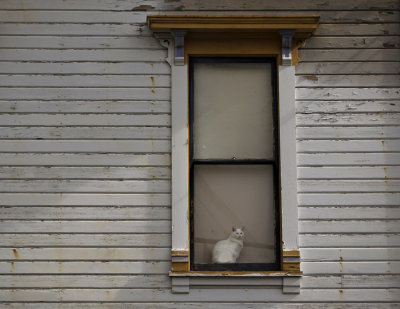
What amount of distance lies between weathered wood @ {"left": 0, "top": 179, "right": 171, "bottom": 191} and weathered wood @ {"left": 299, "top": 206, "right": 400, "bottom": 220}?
4.75ft

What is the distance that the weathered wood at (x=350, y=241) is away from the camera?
693 centimetres

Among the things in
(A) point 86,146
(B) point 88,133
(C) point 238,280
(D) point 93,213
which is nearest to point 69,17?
(B) point 88,133

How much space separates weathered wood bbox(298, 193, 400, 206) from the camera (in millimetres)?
6977

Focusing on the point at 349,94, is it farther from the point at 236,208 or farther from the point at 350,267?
the point at 350,267

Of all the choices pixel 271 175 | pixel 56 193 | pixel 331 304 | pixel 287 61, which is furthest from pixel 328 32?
pixel 56 193

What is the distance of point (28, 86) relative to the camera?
7.12 m

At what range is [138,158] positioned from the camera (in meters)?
7.01

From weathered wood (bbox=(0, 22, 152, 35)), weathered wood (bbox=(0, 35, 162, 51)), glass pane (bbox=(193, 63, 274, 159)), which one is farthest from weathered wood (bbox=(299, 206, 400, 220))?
weathered wood (bbox=(0, 22, 152, 35))

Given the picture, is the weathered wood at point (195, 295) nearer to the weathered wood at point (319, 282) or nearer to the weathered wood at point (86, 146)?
the weathered wood at point (319, 282)

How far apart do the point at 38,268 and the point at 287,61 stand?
3.34 metres

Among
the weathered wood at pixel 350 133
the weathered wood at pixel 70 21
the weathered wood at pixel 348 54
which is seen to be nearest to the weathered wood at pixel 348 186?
the weathered wood at pixel 350 133

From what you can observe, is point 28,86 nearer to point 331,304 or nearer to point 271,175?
point 271,175

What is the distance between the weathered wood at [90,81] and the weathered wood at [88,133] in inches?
18.0

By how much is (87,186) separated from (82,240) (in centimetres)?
55
